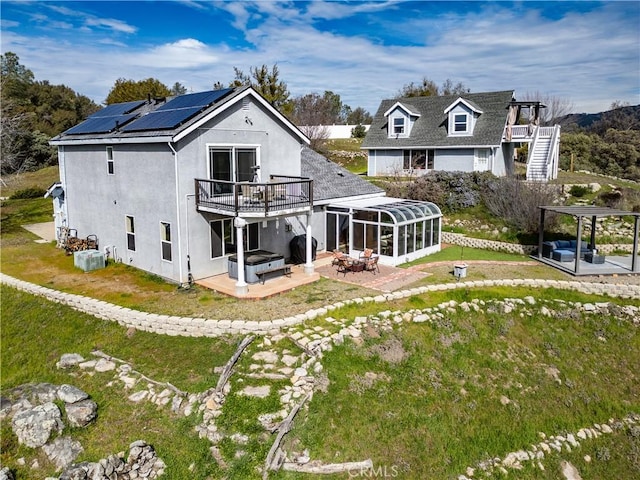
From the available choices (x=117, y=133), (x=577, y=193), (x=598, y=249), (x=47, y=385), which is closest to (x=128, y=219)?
(x=117, y=133)

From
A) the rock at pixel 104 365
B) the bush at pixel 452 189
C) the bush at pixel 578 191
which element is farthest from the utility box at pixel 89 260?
the bush at pixel 578 191

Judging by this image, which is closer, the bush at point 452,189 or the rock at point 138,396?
the rock at point 138,396

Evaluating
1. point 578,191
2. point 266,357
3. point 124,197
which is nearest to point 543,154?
point 578,191

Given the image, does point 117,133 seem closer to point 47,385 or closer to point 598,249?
point 47,385

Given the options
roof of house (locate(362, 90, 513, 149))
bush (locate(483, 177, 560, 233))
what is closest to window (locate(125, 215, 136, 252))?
bush (locate(483, 177, 560, 233))

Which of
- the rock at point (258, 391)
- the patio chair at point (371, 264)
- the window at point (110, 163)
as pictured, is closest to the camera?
the rock at point (258, 391)

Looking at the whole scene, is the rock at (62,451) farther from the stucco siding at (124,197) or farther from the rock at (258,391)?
the stucco siding at (124,197)
